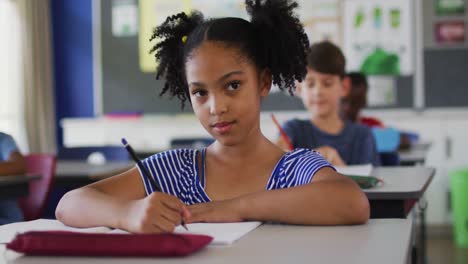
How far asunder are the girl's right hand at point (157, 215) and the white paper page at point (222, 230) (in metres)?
0.04

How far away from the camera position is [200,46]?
1.59 m

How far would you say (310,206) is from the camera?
1.36m

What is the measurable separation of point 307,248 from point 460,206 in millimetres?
4962

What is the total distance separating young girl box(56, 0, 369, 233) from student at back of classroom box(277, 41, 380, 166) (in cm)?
132

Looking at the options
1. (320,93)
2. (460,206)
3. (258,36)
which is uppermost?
(258,36)

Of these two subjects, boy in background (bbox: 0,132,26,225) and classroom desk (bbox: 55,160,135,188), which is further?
classroom desk (bbox: 55,160,135,188)

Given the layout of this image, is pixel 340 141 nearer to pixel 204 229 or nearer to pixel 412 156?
pixel 412 156

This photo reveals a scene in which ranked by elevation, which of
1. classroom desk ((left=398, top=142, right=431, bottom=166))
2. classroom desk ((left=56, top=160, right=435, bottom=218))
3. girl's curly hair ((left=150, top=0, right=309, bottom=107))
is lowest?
classroom desk ((left=398, top=142, right=431, bottom=166))

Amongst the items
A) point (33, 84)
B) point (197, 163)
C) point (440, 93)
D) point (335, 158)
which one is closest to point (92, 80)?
point (33, 84)

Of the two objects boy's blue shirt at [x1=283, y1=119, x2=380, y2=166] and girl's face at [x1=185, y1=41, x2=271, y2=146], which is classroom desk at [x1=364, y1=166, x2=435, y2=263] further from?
boy's blue shirt at [x1=283, y1=119, x2=380, y2=166]

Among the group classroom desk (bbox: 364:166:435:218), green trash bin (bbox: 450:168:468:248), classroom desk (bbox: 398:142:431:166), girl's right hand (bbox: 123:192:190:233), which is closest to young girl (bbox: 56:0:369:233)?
girl's right hand (bbox: 123:192:190:233)

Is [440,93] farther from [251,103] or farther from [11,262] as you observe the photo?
[11,262]

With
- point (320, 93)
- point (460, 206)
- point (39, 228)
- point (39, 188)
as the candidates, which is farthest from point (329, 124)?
point (460, 206)

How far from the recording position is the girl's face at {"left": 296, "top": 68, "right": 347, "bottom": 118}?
10.0 feet
